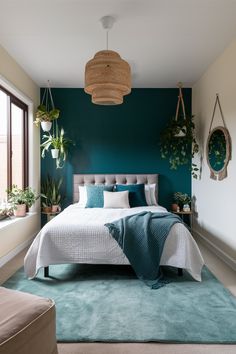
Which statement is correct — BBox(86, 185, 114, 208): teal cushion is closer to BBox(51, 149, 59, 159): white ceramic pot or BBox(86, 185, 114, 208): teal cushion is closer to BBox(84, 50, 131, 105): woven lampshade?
BBox(51, 149, 59, 159): white ceramic pot

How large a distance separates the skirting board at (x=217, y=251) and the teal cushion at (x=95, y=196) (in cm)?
176

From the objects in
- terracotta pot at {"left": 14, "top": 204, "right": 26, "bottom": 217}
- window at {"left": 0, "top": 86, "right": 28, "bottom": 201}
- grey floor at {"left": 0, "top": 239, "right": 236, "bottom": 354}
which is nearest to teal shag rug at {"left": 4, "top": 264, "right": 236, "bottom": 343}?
grey floor at {"left": 0, "top": 239, "right": 236, "bottom": 354}

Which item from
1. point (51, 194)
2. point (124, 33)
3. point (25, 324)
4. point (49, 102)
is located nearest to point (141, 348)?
point (25, 324)

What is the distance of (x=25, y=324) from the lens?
1.44 m

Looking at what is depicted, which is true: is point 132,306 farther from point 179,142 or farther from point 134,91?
point 134,91

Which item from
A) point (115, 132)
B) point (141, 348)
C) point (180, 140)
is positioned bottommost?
point (141, 348)

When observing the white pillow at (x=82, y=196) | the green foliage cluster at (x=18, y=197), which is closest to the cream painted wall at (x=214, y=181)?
the white pillow at (x=82, y=196)

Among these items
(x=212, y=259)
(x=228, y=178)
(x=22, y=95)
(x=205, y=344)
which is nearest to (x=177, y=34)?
(x=228, y=178)

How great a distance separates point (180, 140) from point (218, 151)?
43.8 inches

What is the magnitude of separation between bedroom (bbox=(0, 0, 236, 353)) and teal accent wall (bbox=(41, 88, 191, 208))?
0.06ft

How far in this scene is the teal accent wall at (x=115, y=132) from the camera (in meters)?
5.62

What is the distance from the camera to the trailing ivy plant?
512cm

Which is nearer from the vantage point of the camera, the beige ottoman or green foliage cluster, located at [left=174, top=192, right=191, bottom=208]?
the beige ottoman

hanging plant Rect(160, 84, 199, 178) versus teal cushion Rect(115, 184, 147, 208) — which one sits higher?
hanging plant Rect(160, 84, 199, 178)
